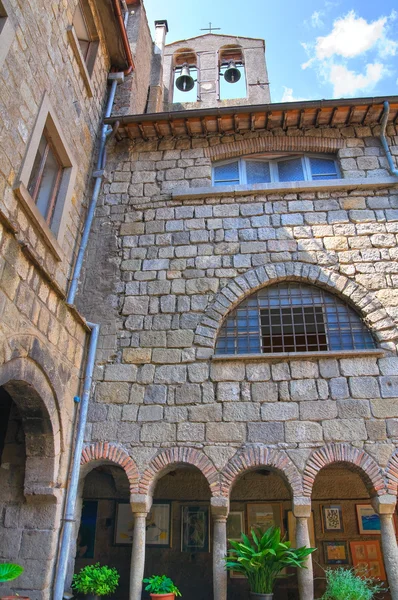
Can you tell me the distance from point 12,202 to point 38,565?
3.79 m

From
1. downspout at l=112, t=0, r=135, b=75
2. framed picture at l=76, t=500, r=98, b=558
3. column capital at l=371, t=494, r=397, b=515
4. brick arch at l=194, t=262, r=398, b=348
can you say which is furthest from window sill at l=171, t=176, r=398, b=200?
framed picture at l=76, t=500, r=98, b=558

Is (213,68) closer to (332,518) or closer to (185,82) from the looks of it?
(185,82)

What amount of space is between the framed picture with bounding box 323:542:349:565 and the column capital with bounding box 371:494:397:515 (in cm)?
165

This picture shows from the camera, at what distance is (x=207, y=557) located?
6.36 metres

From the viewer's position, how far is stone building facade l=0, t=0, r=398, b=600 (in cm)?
498

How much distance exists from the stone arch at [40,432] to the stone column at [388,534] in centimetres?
360

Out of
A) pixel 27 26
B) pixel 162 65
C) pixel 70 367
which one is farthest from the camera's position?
pixel 162 65

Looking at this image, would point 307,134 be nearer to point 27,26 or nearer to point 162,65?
point 27,26

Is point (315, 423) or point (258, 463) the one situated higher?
point (315, 423)

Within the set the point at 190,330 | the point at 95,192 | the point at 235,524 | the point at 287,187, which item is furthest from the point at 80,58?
the point at 235,524

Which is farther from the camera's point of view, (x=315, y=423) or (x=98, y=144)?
(x=98, y=144)

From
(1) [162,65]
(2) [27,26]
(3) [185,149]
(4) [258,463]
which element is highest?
(1) [162,65]

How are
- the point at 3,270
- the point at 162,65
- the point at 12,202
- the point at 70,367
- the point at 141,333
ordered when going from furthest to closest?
the point at 162,65 < the point at 141,333 < the point at 70,367 < the point at 12,202 < the point at 3,270

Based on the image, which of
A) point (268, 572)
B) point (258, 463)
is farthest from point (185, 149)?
point (268, 572)
